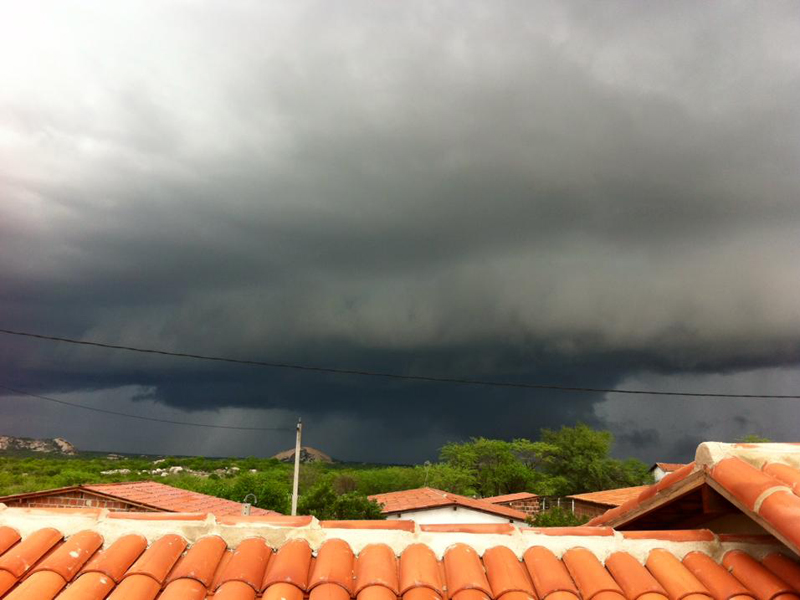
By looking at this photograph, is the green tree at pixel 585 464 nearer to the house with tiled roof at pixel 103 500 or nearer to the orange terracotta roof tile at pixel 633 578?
the house with tiled roof at pixel 103 500

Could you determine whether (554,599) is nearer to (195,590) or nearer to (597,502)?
(195,590)

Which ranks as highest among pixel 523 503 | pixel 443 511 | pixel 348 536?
pixel 348 536

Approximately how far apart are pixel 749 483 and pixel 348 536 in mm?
3284

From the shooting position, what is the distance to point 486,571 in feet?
14.3

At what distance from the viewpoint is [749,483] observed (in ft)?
13.9

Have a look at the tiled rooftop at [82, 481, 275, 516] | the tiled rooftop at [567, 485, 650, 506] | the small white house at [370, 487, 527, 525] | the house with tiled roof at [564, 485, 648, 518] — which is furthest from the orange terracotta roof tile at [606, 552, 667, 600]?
the tiled rooftop at [567, 485, 650, 506]

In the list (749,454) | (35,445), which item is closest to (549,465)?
(749,454)

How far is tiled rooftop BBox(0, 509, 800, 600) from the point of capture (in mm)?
3990

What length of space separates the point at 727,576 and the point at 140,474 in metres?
95.5

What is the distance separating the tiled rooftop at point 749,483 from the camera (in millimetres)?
3828

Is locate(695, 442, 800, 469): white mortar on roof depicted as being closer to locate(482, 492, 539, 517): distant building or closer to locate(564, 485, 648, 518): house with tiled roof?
locate(564, 485, 648, 518): house with tiled roof

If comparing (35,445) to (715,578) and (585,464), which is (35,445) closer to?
(585,464)

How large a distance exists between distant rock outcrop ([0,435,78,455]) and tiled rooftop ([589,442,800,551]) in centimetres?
15468

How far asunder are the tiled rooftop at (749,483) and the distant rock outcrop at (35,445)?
6090 inches
